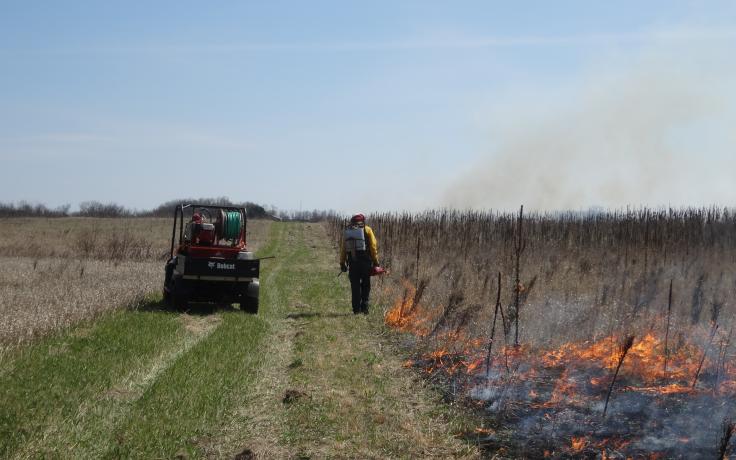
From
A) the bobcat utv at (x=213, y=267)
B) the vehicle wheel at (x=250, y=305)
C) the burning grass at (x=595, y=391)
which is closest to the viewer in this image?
the burning grass at (x=595, y=391)

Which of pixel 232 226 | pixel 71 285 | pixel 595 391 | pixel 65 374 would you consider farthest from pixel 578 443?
pixel 71 285

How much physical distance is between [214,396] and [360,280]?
7.27 m

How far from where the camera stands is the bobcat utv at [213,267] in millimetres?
13492

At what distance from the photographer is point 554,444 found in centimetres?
576

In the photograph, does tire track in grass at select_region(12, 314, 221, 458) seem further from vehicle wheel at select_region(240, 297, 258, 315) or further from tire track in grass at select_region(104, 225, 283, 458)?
vehicle wheel at select_region(240, 297, 258, 315)

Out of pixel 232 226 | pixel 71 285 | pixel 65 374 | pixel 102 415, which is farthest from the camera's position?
pixel 71 285

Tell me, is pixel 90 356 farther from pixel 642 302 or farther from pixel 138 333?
pixel 642 302

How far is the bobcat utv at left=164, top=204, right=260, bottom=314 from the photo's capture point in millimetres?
13492

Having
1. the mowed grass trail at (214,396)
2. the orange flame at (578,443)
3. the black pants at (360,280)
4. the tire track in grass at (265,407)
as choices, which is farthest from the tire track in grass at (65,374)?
the orange flame at (578,443)

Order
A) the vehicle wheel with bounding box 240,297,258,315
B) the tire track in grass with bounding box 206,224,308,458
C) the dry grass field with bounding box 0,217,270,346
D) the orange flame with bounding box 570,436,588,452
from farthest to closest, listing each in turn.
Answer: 1. the vehicle wheel with bounding box 240,297,258,315
2. the dry grass field with bounding box 0,217,270,346
3. the tire track in grass with bounding box 206,224,308,458
4. the orange flame with bounding box 570,436,588,452

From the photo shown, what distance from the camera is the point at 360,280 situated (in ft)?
47.4

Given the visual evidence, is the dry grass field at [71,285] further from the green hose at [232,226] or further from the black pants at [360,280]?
the black pants at [360,280]

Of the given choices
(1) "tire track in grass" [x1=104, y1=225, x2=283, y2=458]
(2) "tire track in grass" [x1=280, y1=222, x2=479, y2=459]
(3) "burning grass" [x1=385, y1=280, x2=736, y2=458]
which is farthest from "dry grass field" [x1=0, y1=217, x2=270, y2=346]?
(3) "burning grass" [x1=385, y1=280, x2=736, y2=458]

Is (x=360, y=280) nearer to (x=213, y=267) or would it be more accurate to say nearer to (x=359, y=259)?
(x=359, y=259)
